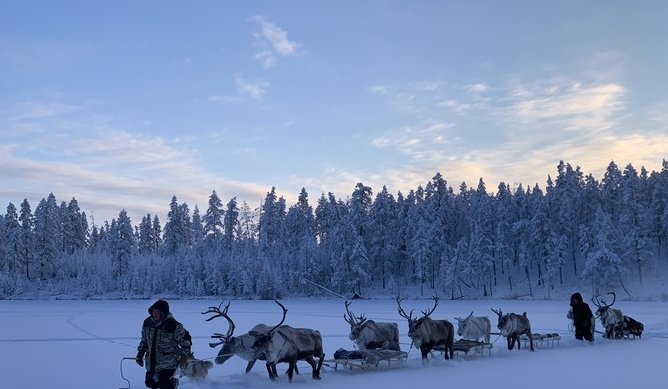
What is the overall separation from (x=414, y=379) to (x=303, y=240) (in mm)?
80792

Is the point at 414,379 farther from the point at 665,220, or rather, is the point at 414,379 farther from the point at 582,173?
the point at 582,173

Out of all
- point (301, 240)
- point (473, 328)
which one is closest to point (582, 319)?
point (473, 328)

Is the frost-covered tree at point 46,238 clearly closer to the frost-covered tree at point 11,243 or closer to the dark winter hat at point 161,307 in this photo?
the frost-covered tree at point 11,243

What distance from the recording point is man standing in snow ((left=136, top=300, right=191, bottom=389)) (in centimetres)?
1024

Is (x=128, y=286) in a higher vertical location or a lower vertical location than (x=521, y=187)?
lower

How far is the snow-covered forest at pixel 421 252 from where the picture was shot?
75.9m

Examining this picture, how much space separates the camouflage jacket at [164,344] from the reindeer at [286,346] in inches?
119

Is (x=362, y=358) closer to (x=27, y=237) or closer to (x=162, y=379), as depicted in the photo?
(x=162, y=379)

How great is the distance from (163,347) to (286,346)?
3812 millimetres

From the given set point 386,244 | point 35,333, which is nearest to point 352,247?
point 386,244

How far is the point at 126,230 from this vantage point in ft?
314

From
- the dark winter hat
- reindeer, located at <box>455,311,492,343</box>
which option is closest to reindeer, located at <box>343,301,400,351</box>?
reindeer, located at <box>455,311,492,343</box>

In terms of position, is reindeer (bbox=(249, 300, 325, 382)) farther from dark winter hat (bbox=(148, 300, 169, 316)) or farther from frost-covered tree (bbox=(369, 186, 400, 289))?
frost-covered tree (bbox=(369, 186, 400, 289))

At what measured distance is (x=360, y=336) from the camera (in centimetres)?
1738
